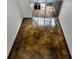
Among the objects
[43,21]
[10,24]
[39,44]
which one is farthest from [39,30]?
[10,24]

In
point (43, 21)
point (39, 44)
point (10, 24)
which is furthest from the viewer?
point (43, 21)

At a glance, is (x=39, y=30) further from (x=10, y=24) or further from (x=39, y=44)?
(x=10, y=24)

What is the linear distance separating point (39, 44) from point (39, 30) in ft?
2.65

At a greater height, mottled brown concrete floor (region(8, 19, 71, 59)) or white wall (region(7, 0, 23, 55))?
white wall (region(7, 0, 23, 55))

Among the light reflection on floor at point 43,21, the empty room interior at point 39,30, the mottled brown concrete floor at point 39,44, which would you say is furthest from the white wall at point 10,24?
the light reflection on floor at point 43,21

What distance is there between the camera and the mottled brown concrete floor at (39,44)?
301cm

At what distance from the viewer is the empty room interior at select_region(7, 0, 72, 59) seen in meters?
3.03

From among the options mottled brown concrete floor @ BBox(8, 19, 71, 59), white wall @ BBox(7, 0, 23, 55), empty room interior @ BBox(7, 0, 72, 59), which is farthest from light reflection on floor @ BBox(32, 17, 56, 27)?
white wall @ BBox(7, 0, 23, 55)

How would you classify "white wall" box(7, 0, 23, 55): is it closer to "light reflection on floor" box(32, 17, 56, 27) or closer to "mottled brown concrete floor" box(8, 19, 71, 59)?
"mottled brown concrete floor" box(8, 19, 71, 59)

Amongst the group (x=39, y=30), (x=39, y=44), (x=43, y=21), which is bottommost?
(x=39, y=44)

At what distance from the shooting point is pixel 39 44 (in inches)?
136

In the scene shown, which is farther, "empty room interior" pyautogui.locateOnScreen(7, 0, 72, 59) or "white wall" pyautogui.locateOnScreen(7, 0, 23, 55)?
"empty room interior" pyautogui.locateOnScreen(7, 0, 72, 59)

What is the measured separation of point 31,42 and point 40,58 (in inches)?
29.3

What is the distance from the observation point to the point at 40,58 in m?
2.90
